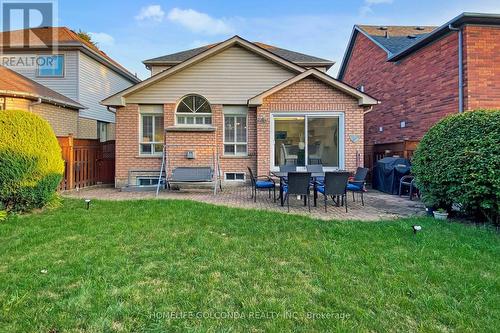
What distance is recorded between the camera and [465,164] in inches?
218

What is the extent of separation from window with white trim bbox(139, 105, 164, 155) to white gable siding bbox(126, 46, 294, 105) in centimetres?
35

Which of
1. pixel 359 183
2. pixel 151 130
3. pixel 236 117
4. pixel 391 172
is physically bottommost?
pixel 359 183

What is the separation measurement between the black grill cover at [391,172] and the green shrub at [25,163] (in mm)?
10033

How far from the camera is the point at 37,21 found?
1502 cm

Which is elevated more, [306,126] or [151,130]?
[306,126]

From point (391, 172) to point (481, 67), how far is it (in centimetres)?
413

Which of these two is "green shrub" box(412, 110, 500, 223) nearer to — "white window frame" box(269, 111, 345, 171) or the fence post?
"white window frame" box(269, 111, 345, 171)

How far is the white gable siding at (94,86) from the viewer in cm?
1548

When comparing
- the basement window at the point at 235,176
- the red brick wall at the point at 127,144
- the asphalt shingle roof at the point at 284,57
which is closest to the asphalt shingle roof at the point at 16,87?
the red brick wall at the point at 127,144

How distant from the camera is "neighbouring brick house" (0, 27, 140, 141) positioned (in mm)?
15031

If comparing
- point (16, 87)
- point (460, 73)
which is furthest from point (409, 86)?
point (16, 87)

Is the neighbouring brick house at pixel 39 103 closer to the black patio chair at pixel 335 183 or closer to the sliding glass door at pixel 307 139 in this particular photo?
the sliding glass door at pixel 307 139

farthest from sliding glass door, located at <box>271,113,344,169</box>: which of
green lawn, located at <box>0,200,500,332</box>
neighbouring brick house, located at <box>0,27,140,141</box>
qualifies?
neighbouring brick house, located at <box>0,27,140,141</box>

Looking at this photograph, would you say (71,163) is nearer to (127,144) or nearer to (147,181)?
(127,144)
